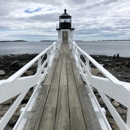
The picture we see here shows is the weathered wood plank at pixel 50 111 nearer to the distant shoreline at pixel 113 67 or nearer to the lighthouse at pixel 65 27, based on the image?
the distant shoreline at pixel 113 67

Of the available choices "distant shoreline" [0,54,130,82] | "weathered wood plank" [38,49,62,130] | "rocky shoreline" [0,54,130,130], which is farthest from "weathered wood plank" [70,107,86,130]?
"distant shoreline" [0,54,130,82]

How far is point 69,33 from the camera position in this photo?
24031mm

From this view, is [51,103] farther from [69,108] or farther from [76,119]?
[76,119]

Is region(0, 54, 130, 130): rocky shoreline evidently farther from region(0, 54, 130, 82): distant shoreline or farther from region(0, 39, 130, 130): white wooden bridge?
region(0, 39, 130, 130): white wooden bridge

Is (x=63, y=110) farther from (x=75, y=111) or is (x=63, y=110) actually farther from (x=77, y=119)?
(x=77, y=119)

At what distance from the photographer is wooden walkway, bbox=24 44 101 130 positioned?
262 cm

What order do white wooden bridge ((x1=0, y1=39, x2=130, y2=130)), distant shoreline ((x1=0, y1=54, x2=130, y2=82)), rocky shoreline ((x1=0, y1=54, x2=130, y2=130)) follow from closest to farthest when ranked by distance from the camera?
white wooden bridge ((x1=0, y1=39, x2=130, y2=130)) < rocky shoreline ((x1=0, y1=54, x2=130, y2=130)) < distant shoreline ((x1=0, y1=54, x2=130, y2=82))

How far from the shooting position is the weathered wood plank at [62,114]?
2.60m

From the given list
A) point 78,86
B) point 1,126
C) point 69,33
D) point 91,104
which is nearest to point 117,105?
point 78,86

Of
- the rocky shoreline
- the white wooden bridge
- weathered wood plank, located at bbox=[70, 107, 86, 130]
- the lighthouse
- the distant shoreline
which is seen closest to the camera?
the white wooden bridge

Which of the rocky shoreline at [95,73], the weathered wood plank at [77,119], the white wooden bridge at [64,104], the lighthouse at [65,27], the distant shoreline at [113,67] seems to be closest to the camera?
the white wooden bridge at [64,104]

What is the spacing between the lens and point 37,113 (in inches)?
118

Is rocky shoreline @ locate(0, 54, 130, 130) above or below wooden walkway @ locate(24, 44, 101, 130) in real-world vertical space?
below

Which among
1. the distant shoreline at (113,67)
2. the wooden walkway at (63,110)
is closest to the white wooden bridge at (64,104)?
the wooden walkway at (63,110)
